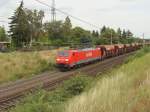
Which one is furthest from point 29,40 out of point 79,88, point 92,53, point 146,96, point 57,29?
point 146,96

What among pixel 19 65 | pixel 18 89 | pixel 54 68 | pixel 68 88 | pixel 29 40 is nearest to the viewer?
pixel 68 88

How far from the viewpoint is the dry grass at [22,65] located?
118 feet

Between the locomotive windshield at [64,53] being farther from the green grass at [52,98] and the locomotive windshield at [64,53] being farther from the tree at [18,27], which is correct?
the tree at [18,27]

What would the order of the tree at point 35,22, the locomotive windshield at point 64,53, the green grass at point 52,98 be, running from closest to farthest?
the green grass at point 52,98 → the locomotive windshield at point 64,53 → the tree at point 35,22

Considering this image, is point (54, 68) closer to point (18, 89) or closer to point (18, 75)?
point (18, 75)

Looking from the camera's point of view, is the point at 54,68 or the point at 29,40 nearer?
the point at 54,68

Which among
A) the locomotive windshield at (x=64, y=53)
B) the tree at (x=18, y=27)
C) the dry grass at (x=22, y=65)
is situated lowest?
the dry grass at (x=22, y=65)

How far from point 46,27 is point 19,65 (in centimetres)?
6488

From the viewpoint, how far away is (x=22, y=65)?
134 feet

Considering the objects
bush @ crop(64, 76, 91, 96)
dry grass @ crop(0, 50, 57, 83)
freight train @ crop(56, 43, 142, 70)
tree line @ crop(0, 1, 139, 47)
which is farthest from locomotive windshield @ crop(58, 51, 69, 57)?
tree line @ crop(0, 1, 139, 47)

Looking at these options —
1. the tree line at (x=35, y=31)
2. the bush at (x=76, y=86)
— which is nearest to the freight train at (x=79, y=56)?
the tree line at (x=35, y=31)

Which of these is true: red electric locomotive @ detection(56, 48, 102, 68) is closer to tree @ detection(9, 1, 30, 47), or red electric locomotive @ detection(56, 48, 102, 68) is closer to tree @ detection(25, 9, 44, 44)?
tree @ detection(9, 1, 30, 47)

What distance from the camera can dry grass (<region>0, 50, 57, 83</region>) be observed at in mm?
36112

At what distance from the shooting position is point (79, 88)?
19641mm
